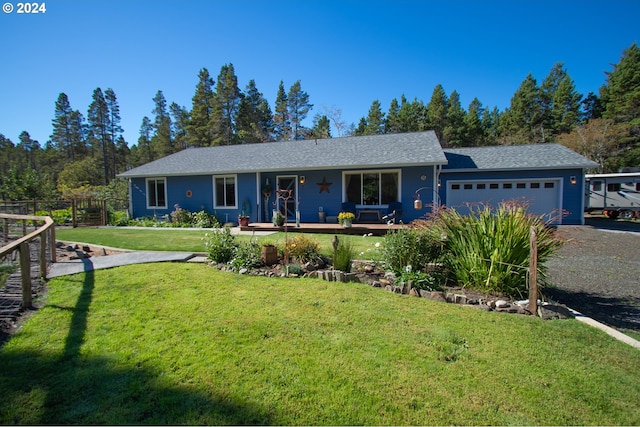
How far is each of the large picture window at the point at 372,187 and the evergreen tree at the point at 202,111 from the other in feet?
89.7

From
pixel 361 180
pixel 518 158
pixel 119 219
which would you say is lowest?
pixel 119 219

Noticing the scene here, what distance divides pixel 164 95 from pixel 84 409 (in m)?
51.1

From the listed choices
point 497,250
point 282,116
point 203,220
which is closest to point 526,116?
point 282,116

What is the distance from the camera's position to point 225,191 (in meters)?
14.4

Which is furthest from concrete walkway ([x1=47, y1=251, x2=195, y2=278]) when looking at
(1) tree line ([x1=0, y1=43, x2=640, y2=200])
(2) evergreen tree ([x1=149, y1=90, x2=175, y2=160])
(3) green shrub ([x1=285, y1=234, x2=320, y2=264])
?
(2) evergreen tree ([x1=149, y1=90, x2=175, y2=160])

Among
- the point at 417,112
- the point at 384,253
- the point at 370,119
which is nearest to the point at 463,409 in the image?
the point at 384,253

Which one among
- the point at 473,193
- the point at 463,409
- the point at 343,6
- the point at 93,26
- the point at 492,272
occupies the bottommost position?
the point at 463,409

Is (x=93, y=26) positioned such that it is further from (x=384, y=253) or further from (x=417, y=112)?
(x=417, y=112)

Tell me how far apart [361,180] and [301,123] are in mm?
26206

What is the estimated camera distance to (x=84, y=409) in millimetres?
2061

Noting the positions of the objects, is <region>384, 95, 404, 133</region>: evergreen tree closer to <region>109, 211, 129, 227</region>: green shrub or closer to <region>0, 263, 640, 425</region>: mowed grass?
<region>109, 211, 129, 227</region>: green shrub

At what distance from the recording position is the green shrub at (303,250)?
5730 mm

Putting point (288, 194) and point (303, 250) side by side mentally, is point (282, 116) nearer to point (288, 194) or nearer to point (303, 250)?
point (288, 194)

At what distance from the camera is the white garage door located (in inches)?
531
